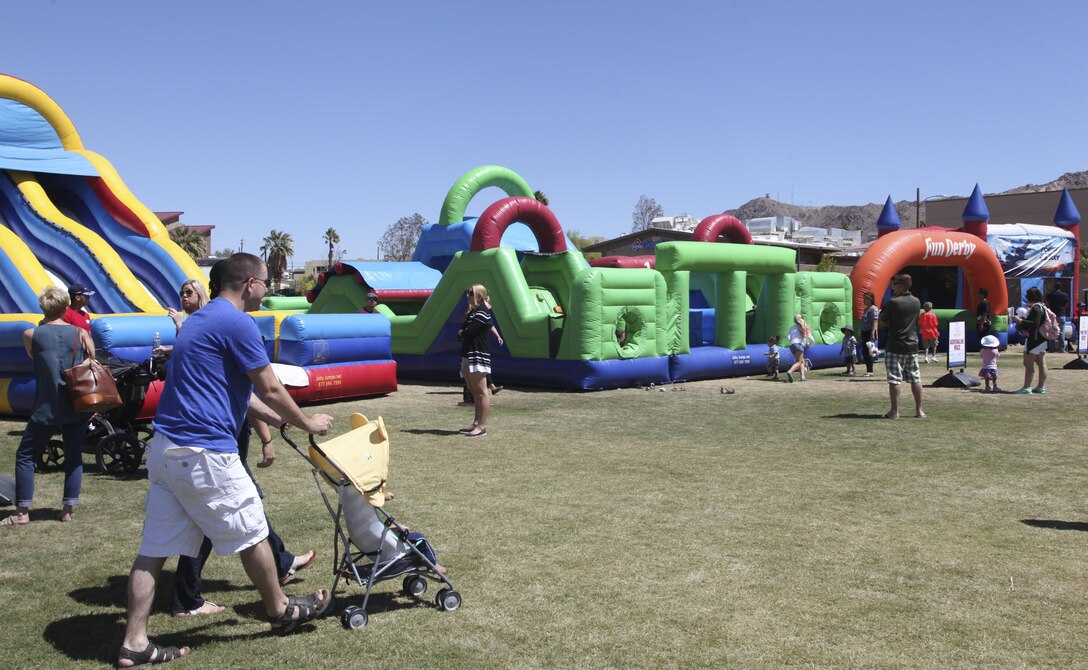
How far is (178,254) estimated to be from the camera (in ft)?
47.8

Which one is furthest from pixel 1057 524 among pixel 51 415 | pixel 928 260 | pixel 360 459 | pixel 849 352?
pixel 928 260

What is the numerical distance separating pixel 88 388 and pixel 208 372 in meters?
2.42

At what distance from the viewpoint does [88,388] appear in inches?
220

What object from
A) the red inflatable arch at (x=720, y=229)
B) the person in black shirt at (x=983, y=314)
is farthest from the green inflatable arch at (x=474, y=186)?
the person in black shirt at (x=983, y=314)

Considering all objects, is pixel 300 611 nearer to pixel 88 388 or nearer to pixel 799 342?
pixel 88 388

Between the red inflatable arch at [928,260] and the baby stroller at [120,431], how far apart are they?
15002 mm

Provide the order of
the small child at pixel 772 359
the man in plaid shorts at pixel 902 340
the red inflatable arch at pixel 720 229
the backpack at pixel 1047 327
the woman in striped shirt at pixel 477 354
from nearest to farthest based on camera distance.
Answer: the woman in striped shirt at pixel 477 354 < the man in plaid shorts at pixel 902 340 < the backpack at pixel 1047 327 < the small child at pixel 772 359 < the red inflatable arch at pixel 720 229

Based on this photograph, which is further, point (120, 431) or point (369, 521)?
point (120, 431)

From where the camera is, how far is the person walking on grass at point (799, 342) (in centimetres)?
1527

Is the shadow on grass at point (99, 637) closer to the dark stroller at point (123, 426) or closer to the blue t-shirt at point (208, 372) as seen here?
the blue t-shirt at point (208, 372)

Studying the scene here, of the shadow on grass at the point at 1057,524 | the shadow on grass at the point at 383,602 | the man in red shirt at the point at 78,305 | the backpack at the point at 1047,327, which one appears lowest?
the shadow on grass at the point at 1057,524

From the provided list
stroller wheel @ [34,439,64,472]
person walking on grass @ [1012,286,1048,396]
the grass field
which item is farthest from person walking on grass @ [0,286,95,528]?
person walking on grass @ [1012,286,1048,396]

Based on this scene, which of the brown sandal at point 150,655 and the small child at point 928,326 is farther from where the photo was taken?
the small child at point 928,326

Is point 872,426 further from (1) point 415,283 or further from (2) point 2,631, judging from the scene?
(1) point 415,283
